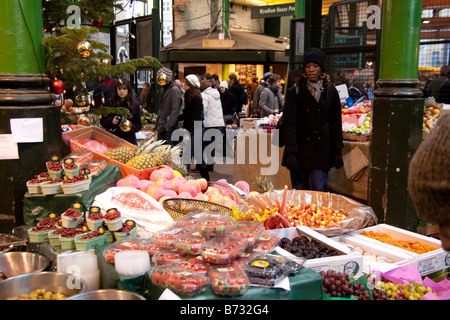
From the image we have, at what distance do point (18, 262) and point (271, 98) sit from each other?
824cm

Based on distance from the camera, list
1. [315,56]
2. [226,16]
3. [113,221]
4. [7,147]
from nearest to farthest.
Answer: [113,221] → [7,147] → [315,56] → [226,16]

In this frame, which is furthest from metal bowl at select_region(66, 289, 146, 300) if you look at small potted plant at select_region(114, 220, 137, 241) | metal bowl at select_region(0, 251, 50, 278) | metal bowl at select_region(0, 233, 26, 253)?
metal bowl at select_region(0, 233, 26, 253)

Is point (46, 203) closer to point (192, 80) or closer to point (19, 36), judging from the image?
point (19, 36)

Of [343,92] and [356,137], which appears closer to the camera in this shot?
[356,137]

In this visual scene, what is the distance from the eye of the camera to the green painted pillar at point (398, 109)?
446 cm

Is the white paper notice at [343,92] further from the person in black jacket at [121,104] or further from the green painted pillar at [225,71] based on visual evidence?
the green painted pillar at [225,71]

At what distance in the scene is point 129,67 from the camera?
4195mm

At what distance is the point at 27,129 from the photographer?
3.30 meters

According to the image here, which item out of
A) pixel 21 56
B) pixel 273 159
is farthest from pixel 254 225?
pixel 273 159

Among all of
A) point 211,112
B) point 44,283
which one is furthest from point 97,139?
point 211,112

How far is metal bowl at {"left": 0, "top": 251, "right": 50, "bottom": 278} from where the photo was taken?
2623 millimetres

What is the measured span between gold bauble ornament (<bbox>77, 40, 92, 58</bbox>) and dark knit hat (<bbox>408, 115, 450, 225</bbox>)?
3.17 meters

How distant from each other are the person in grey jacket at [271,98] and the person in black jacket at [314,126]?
203 inches
